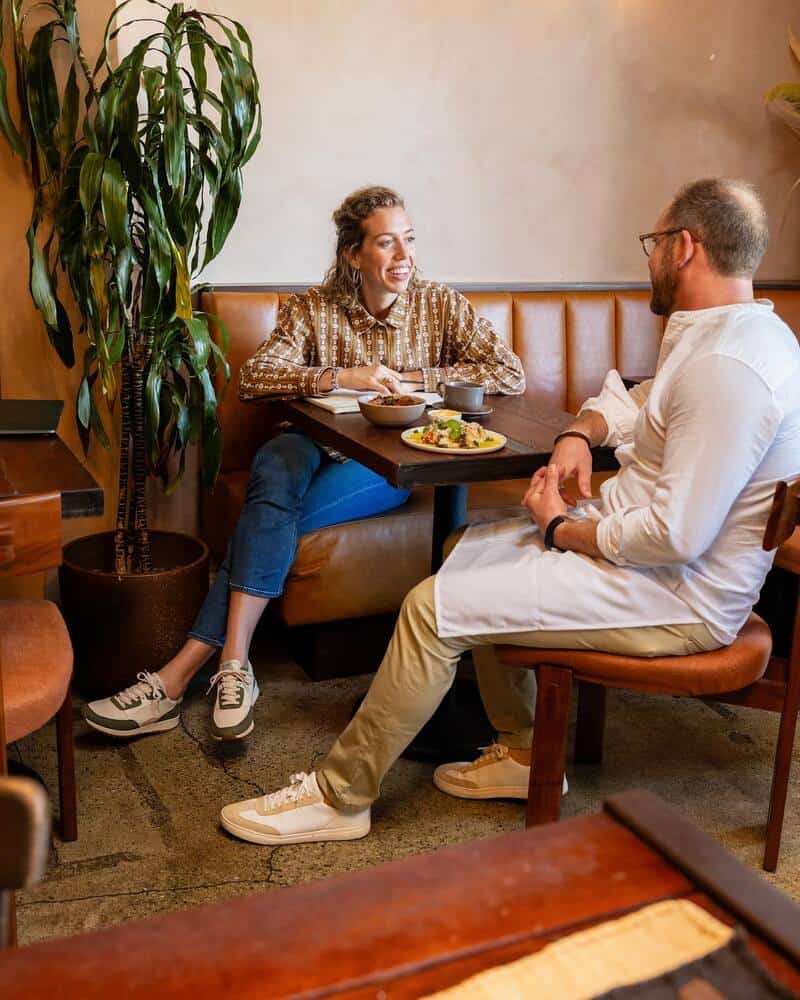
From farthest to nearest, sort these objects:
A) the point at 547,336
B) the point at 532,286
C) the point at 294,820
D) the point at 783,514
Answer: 1. the point at 532,286
2. the point at 547,336
3. the point at 294,820
4. the point at 783,514

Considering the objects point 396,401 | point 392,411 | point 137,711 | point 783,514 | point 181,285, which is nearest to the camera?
point 783,514

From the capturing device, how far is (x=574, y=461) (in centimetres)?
219

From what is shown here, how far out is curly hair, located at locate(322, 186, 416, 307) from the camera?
9.32ft

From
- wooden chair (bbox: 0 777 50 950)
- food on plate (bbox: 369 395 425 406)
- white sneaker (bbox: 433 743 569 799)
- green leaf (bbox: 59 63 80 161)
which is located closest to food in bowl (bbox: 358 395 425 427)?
food on plate (bbox: 369 395 425 406)

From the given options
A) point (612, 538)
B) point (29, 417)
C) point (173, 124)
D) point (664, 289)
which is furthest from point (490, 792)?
point (173, 124)

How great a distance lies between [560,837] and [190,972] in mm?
332

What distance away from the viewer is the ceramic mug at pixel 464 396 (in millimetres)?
2475

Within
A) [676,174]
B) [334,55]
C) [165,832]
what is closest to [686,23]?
[676,174]

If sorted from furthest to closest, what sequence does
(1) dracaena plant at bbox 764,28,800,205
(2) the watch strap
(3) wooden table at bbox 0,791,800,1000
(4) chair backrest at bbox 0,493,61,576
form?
(1) dracaena plant at bbox 764,28,800,205
(2) the watch strap
(4) chair backrest at bbox 0,493,61,576
(3) wooden table at bbox 0,791,800,1000

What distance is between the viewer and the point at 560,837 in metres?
0.92

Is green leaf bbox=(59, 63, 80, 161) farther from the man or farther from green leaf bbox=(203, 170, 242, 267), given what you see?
the man

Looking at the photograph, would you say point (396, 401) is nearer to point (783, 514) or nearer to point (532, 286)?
point (783, 514)

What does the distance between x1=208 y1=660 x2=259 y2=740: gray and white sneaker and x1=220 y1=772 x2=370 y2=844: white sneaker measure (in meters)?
0.30

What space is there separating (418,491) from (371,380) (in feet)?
1.86
